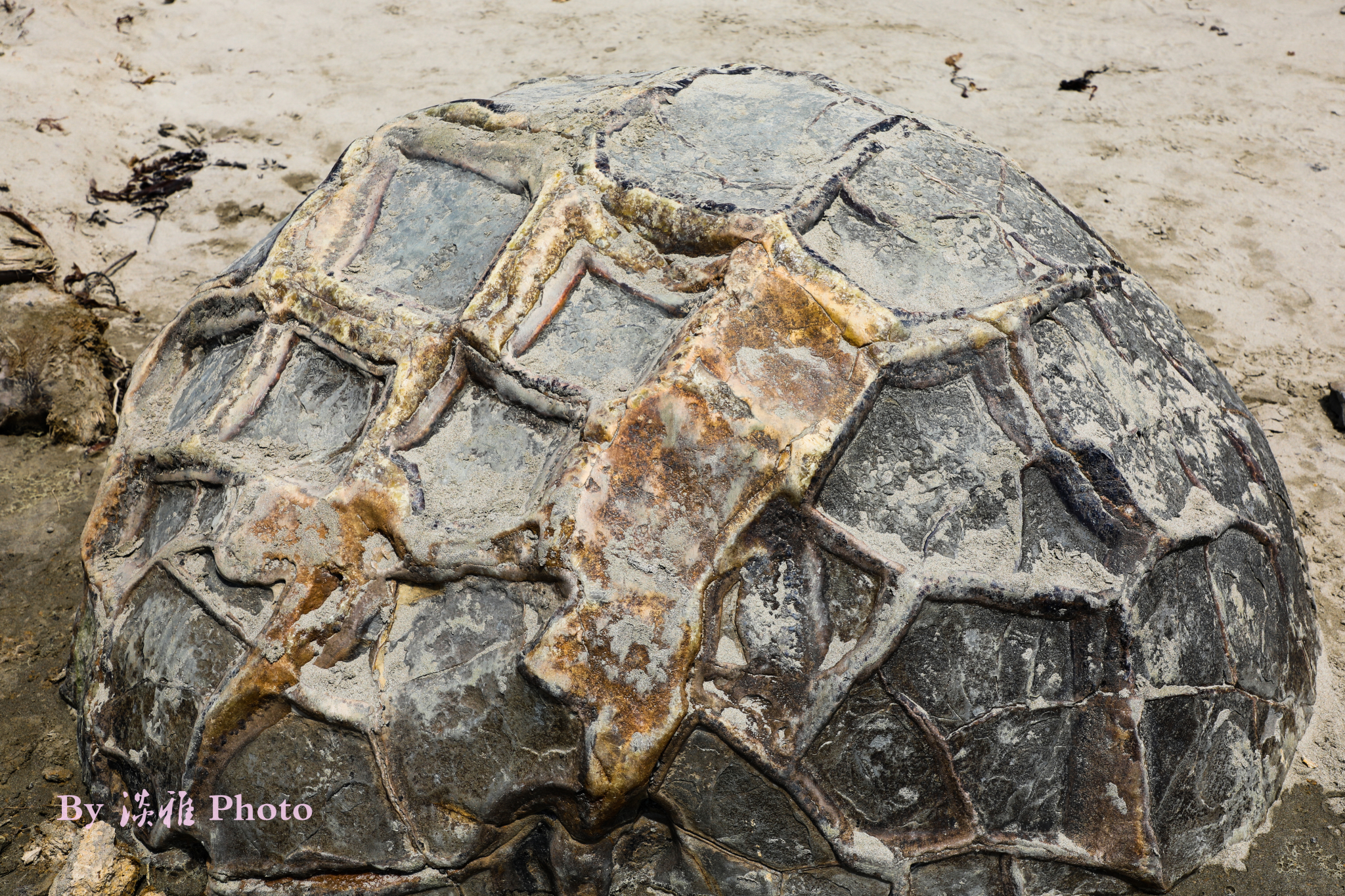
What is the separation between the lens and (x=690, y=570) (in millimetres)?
1537

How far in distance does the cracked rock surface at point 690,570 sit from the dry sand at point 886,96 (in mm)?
1345

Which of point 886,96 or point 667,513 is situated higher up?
point 667,513

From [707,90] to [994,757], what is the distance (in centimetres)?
154

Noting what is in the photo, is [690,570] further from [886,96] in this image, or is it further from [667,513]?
[886,96]

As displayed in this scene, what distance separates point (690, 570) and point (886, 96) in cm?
414

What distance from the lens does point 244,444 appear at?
182cm

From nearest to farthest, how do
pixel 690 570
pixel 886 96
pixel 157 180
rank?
pixel 690 570 < pixel 157 180 < pixel 886 96

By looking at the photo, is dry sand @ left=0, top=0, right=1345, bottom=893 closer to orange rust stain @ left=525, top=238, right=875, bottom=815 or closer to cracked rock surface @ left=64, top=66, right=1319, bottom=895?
cracked rock surface @ left=64, top=66, right=1319, bottom=895

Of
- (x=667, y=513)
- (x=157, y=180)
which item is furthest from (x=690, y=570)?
(x=157, y=180)

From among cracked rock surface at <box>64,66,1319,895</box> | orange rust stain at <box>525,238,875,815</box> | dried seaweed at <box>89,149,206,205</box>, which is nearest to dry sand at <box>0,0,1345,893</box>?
dried seaweed at <box>89,149,206,205</box>

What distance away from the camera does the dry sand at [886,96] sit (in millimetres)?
3723

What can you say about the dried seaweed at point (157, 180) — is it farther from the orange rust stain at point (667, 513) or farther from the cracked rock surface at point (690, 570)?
the orange rust stain at point (667, 513)

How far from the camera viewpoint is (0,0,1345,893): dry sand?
3723 mm

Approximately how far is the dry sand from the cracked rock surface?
1.34 m
